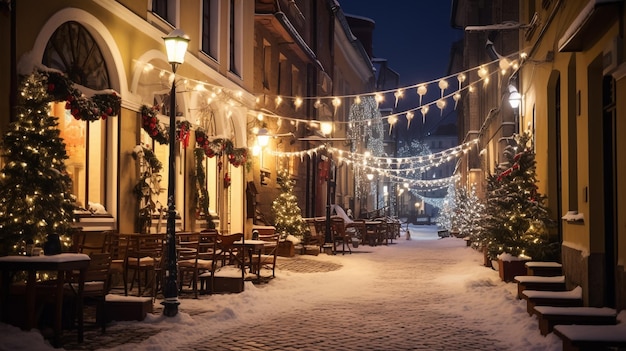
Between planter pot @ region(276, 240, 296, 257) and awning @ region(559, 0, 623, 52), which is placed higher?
awning @ region(559, 0, 623, 52)

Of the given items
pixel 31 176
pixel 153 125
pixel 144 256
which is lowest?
pixel 144 256

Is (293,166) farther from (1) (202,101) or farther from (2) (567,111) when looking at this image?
(2) (567,111)

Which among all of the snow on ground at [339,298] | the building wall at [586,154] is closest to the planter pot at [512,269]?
the snow on ground at [339,298]

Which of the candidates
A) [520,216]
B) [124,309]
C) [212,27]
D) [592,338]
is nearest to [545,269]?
[520,216]

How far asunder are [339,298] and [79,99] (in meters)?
5.58

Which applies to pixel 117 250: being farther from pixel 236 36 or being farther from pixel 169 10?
pixel 236 36

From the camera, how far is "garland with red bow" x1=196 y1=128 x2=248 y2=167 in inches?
649

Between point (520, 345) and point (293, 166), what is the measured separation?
19194 millimetres

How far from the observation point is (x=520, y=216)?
13953 mm

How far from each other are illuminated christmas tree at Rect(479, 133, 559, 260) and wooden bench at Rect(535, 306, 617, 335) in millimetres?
4746

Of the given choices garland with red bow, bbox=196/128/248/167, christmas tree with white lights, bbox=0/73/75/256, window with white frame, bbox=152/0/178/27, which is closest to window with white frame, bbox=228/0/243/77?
garland with red bow, bbox=196/128/248/167

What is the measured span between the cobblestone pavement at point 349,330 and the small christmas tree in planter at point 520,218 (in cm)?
170

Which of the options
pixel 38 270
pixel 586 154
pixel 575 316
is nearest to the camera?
pixel 38 270

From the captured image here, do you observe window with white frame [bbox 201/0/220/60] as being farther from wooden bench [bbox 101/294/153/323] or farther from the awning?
the awning
